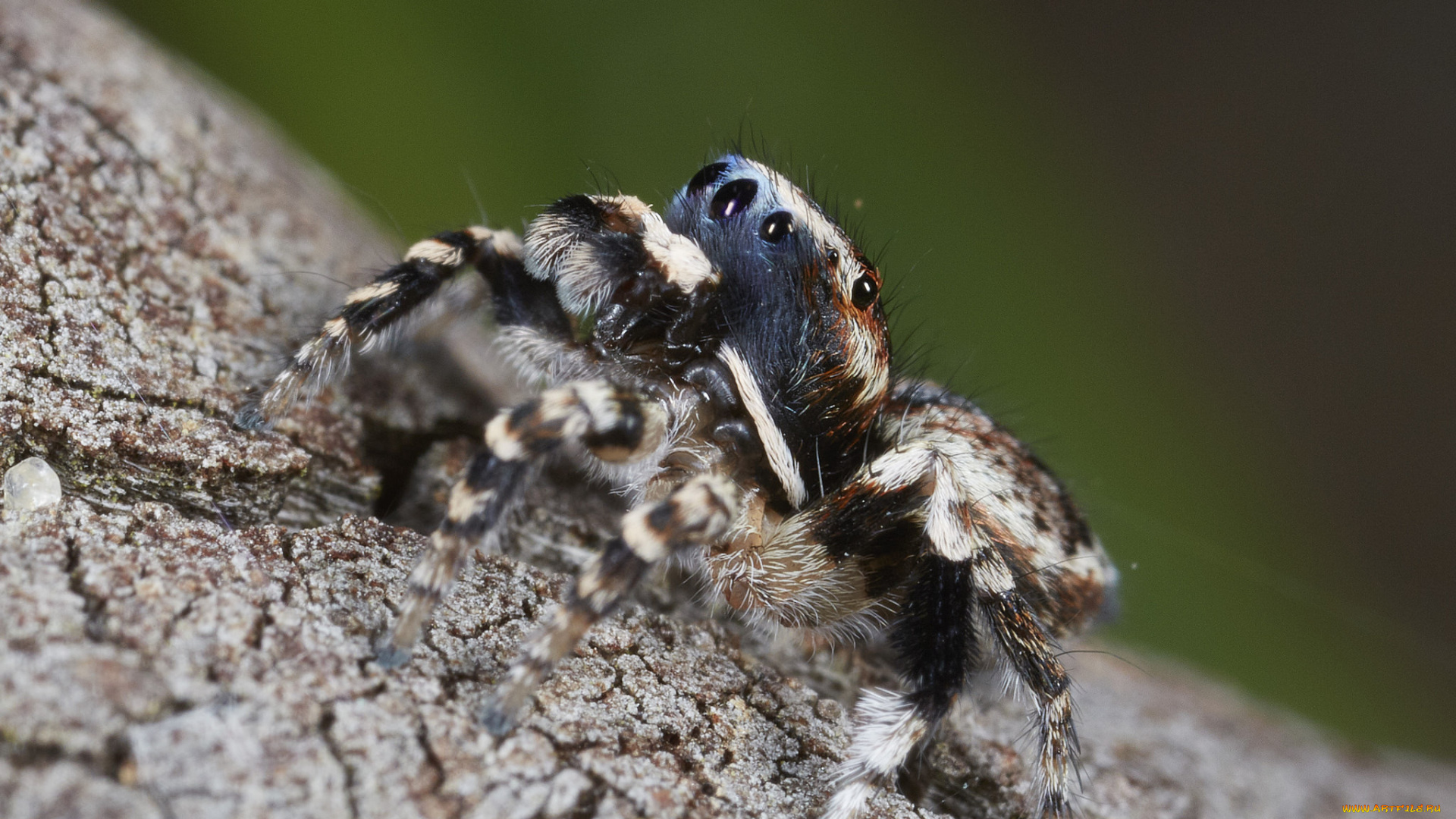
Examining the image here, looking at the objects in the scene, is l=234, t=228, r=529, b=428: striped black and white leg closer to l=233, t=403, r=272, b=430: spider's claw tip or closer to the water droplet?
l=233, t=403, r=272, b=430: spider's claw tip

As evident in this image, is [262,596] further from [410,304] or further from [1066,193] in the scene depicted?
[1066,193]

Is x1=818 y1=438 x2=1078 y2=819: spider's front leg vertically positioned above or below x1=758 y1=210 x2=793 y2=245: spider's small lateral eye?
below

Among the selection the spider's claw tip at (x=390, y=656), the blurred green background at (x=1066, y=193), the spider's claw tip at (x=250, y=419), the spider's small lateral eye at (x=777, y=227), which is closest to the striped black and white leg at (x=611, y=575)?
the spider's claw tip at (x=390, y=656)

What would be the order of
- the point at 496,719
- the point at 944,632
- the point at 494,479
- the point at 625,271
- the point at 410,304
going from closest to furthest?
the point at 496,719 → the point at 494,479 → the point at 944,632 → the point at 625,271 → the point at 410,304

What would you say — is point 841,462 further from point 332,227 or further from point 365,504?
point 332,227

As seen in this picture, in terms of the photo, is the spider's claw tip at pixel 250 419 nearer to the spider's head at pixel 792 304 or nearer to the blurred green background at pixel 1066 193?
the spider's head at pixel 792 304

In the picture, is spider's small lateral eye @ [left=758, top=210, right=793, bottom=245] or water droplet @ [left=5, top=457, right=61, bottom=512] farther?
spider's small lateral eye @ [left=758, top=210, right=793, bottom=245]

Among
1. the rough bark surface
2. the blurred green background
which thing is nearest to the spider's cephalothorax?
the rough bark surface

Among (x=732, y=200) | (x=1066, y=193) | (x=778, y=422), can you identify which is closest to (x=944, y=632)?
(x=778, y=422)
